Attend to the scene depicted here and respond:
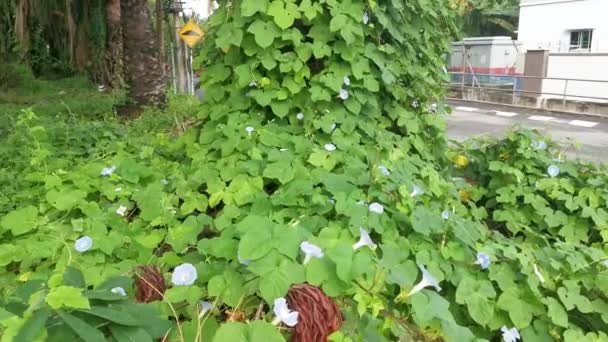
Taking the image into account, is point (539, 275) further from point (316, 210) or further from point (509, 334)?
point (316, 210)

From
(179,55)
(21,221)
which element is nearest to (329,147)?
(21,221)

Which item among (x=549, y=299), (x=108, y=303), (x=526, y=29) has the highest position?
(x=526, y=29)

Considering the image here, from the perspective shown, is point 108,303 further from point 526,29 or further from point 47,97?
point 526,29

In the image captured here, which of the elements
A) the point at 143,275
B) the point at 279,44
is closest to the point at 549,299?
the point at 143,275

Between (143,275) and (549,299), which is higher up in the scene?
(143,275)

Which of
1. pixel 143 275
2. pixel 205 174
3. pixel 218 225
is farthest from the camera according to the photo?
pixel 205 174

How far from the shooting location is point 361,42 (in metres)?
2.13

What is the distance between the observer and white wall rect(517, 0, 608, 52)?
518 inches

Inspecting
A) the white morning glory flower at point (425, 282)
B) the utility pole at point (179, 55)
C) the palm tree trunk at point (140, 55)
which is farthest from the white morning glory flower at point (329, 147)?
the utility pole at point (179, 55)

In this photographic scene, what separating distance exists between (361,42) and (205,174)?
3.01ft

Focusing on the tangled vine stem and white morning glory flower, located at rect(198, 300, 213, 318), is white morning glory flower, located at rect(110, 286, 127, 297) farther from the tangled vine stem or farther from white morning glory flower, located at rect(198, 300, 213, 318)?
the tangled vine stem

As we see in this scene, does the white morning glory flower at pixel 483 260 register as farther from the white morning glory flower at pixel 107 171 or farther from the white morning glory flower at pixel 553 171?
the white morning glory flower at pixel 107 171

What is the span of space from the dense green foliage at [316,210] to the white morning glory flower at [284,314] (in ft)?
0.10

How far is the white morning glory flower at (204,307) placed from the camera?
1028 mm
